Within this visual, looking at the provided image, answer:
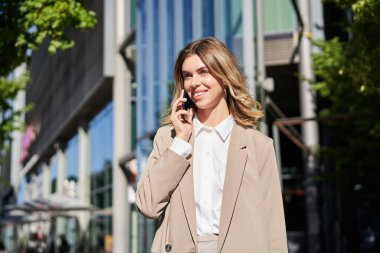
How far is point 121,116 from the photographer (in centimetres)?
2219

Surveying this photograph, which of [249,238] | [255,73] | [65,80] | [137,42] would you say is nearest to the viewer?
[249,238]

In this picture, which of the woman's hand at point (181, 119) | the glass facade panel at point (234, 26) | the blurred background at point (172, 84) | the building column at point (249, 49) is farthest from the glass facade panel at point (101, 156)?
the woman's hand at point (181, 119)

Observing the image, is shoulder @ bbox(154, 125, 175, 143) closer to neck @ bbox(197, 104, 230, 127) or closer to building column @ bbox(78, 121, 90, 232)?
neck @ bbox(197, 104, 230, 127)

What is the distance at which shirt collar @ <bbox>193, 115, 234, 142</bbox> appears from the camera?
A: 2592 mm

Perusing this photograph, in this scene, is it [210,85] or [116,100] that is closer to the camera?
[210,85]

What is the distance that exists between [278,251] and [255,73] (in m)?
9.45

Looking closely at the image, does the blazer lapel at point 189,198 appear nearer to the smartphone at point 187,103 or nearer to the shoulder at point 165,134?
the shoulder at point 165,134

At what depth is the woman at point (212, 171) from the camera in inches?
94.5

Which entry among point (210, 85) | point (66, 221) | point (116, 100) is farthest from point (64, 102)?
point (210, 85)

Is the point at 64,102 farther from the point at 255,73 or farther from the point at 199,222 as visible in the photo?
the point at 199,222

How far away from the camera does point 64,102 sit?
33.2 meters

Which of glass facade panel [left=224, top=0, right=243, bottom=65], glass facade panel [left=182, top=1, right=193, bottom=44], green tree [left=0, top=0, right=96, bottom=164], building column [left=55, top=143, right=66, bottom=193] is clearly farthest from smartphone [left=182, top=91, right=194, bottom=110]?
building column [left=55, top=143, right=66, bottom=193]

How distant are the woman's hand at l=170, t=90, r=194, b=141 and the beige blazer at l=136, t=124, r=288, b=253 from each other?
0.10 m

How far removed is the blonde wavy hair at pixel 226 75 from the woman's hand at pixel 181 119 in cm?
6
